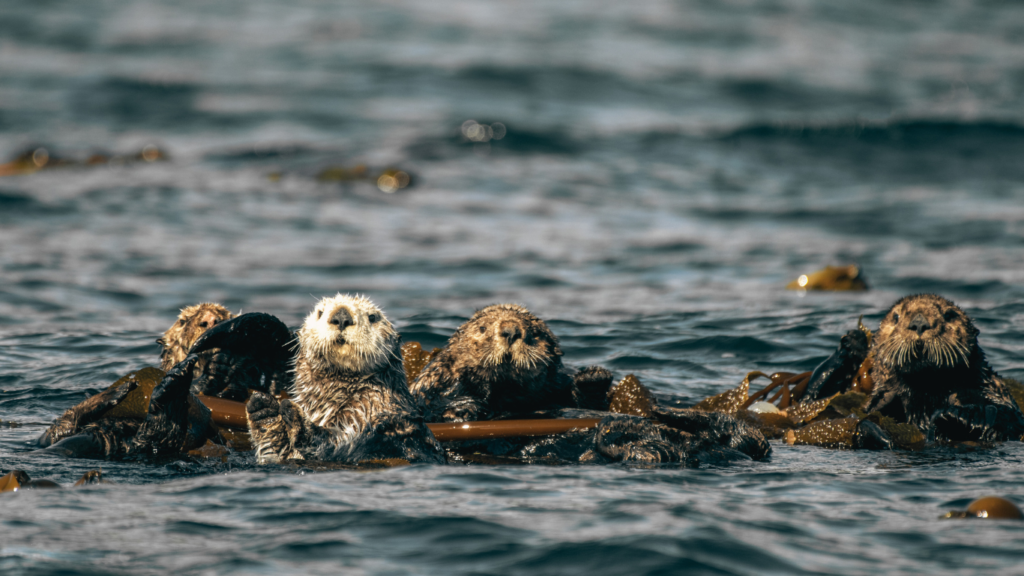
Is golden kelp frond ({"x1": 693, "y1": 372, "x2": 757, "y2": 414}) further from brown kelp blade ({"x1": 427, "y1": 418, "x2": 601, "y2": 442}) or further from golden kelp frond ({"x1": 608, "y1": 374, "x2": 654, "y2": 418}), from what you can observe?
brown kelp blade ({"x1": 427, "y1": 418, "x2": 601, "y2": 442})

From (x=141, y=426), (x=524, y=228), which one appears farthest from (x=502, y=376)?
(x=524, y=228)

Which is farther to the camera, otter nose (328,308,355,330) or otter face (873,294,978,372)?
otter face (873,294,978,372)

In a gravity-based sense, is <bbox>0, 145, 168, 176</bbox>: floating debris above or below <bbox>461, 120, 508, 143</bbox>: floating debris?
below

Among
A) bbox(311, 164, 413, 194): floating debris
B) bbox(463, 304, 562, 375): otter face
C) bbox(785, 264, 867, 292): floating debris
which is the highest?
bbox(311, 164, 413, 194): floating debris

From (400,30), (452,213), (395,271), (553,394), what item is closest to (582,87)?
(400,30)

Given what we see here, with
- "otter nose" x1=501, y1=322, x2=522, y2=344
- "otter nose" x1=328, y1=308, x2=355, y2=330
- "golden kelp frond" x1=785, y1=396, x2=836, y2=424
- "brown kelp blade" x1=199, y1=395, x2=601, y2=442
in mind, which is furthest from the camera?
"golden kelp frond" x1=785, y1=396, x2=836, y2=424

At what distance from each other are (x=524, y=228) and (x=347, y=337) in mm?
11066

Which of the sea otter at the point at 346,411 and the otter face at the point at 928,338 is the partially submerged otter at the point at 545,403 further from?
the otter face at the point at 928,338

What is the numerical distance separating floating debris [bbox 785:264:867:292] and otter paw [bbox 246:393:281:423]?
25.9 ft

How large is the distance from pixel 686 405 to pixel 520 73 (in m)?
23.1

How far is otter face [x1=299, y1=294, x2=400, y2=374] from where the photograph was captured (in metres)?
5.02

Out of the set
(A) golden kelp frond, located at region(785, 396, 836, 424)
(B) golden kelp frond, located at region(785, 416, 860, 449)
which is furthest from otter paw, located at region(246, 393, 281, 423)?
(A) golden kelp frond, located at region(785, 396, 836, 424)

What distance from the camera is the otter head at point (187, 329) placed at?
6.19m

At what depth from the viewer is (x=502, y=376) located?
5.74 m
